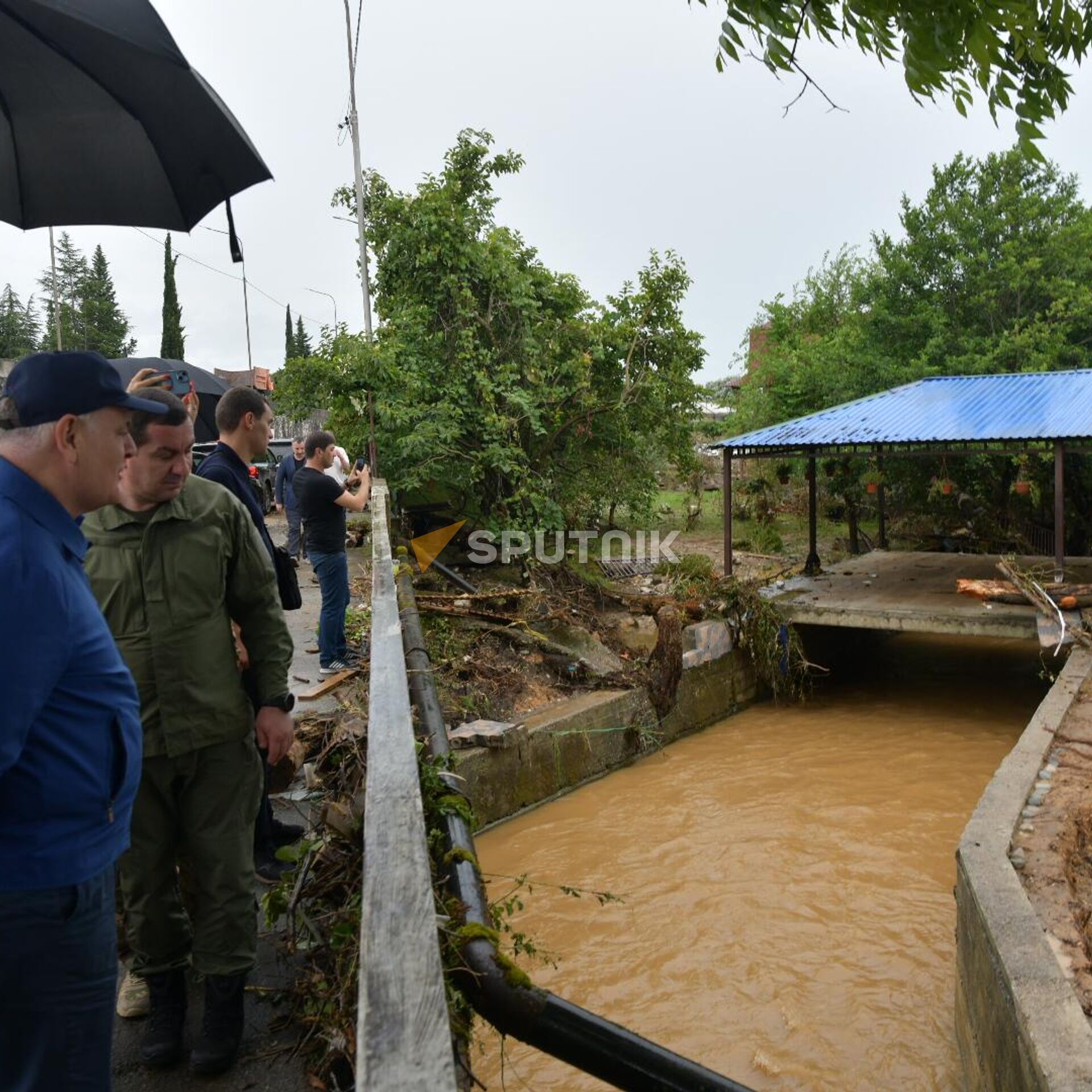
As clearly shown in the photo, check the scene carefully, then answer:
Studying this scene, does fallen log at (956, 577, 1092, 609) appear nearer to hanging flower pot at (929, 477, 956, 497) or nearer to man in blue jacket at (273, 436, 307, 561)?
hanging flower pot at (929, 477, 956, 497)

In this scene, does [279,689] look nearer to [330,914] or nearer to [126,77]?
[330,914]

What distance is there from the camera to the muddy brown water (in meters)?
5.09

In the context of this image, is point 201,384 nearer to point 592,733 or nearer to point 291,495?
point 291,495

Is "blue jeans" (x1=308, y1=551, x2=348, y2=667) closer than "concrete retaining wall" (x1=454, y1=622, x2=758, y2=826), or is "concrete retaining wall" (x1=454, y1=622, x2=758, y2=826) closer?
"blue jeans" (x1=308, y1=551, x2=348, y2=667)

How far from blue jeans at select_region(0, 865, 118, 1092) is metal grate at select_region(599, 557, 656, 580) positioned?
44.3 feet

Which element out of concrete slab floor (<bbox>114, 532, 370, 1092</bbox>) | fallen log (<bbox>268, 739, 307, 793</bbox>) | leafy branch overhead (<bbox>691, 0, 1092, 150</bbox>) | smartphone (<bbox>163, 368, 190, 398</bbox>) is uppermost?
leafy branch overhead (<bbox>691, 0, 1092, 150</bbox>)

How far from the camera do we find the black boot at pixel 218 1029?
2.42 meters

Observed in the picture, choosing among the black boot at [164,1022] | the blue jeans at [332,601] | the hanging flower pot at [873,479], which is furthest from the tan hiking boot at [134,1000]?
the hanging flower pot at [873,479]

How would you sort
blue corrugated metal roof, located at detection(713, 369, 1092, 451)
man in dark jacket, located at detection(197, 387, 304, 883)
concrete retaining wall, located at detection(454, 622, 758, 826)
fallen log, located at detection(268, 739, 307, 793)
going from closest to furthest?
man in dark jacket, located at detection(197, 387, 304, 883)
fallen log, located at detection(268, 739, 307, 793)
concrete retaining wall, located at detection(454, 622, 758, 826)
blue corrugated metal roof, located at detection(713, 369, 1092, 451)

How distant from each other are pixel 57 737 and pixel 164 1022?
1261 millimetres

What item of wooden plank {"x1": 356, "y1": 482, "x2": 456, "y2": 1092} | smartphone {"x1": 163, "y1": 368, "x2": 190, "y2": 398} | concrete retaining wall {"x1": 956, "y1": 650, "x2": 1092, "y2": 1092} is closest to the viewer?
wooden plank {"x1": 356, "y1": 482, "x2": 456, "y2": 1092}

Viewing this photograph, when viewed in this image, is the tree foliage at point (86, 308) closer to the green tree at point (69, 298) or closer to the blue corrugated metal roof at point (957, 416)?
the green tree at point (69, 298)

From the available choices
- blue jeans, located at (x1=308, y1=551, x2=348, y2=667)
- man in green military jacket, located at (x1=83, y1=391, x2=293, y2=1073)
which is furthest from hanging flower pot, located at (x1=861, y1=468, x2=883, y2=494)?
man in green military jacket, located at (x1=83, y1=391, x2=293, y2=1073)

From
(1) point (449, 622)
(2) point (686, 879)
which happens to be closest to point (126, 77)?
(2) point (686, 879)
